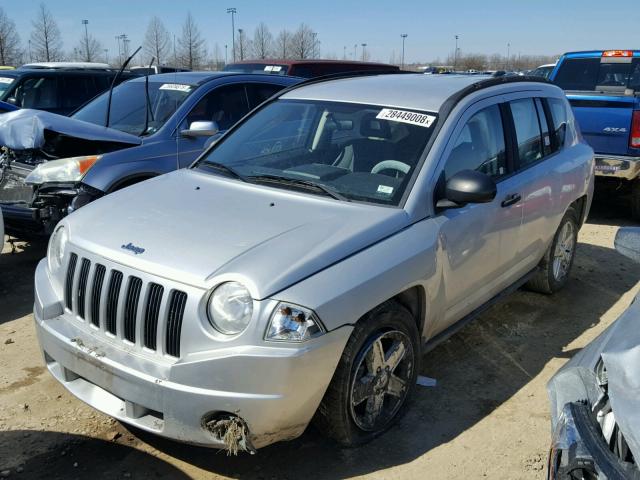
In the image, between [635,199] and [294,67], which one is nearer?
[635,199]

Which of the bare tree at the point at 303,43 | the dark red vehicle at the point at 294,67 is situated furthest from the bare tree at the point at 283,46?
the dark red vehicle at the point at 294,67

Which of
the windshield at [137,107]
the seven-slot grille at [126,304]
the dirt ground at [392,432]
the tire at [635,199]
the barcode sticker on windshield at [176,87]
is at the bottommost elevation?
the dirt ground at [392,432]

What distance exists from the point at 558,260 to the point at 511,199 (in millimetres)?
1635

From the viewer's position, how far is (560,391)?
237 cm

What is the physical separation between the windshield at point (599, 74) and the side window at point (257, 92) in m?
4.94

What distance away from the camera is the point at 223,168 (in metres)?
4.20

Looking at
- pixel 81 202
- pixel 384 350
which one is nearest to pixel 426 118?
pixel 384 350

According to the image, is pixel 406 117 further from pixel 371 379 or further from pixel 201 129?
pixel 201 129

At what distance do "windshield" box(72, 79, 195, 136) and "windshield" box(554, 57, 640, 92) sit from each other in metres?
6.12

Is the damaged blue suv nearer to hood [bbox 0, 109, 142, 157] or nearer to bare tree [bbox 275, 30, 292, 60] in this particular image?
hood [bbox 0, 109, 142, 157]

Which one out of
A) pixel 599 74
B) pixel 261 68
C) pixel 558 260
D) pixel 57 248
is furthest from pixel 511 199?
pixel 261 68

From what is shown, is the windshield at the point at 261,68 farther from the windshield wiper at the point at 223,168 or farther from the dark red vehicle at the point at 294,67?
the windshield wiper at the point at 223,168

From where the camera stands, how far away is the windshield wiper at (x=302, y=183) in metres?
3.61

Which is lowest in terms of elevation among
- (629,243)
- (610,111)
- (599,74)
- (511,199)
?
(511,199)
